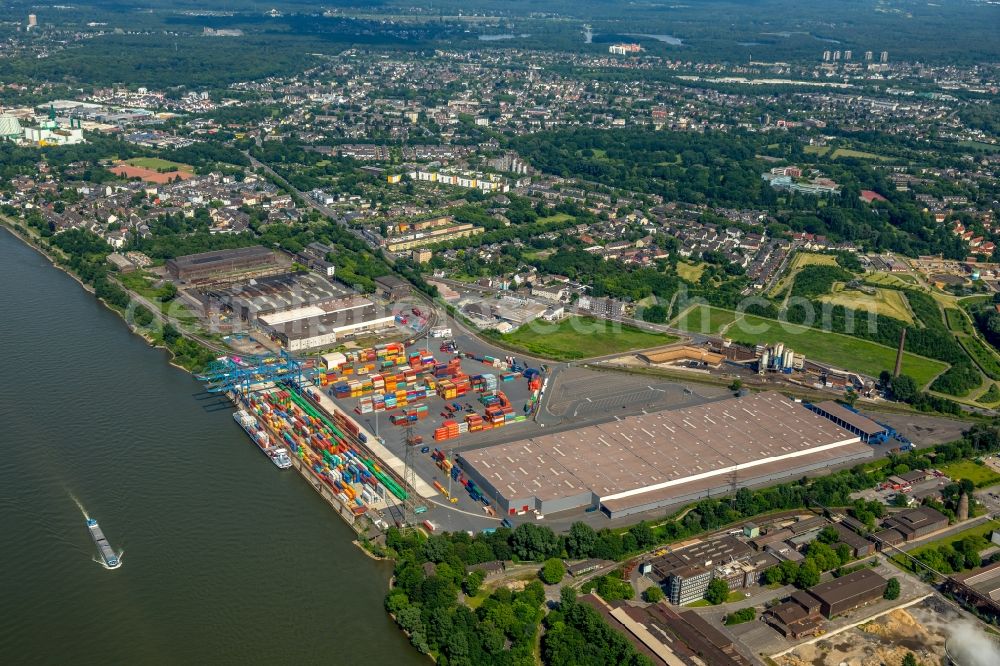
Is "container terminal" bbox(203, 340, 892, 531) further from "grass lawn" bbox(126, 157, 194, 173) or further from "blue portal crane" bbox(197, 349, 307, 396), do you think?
"grass lawn" bbox(126, 157, 194, 173)

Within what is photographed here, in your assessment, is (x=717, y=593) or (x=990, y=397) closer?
(x=717, y=593)

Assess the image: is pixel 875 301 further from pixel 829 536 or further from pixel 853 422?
pixel 829 536

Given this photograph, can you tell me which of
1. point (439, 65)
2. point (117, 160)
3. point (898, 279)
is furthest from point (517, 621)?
point (439, 65)

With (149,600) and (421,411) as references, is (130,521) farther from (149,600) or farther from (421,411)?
(421,411)

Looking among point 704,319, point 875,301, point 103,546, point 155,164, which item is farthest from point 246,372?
point 155,164

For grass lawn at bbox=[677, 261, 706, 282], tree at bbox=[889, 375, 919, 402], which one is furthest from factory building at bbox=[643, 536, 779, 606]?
grass lawn at bbox=[677, 261, 706, 282]

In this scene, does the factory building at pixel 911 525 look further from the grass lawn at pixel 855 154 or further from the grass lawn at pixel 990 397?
the grass lawn at pixel 855 154

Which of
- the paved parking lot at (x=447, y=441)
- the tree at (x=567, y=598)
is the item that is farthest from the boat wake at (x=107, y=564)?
the tree at (x=567, y=598)
